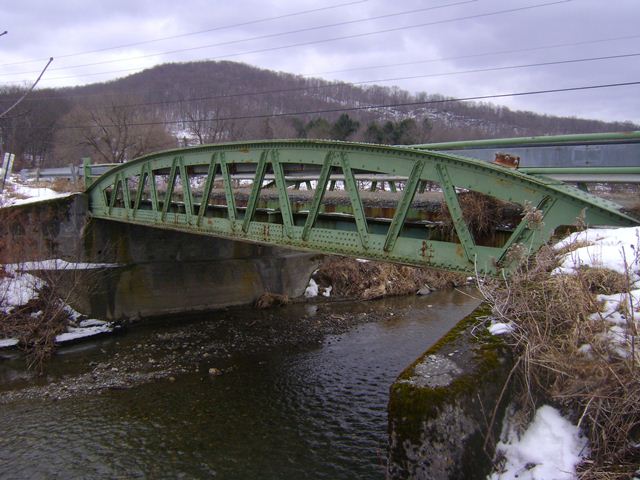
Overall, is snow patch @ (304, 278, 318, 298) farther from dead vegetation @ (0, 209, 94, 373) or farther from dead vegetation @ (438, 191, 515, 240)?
dead vegetation @ (438, 191, 515, 240)

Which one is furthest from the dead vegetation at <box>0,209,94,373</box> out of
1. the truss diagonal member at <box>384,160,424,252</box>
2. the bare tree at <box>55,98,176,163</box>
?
the bare tree at <box>55,98,176,163</box>

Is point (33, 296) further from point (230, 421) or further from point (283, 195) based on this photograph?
point (283, 195)

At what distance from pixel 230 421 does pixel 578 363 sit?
7000 mm

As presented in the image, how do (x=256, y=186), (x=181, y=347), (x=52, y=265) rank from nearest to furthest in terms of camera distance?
(x=256, y=186) → (x=181, y=347) → (x=52, y=265)

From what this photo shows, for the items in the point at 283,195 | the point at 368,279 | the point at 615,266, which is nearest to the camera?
the point at 615,266

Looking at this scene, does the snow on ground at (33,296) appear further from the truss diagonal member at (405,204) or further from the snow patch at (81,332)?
the truss diagonal member at (405,204)

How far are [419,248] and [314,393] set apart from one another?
5.05m

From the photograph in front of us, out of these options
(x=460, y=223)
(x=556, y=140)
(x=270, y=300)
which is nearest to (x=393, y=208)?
(x=460, y=223)

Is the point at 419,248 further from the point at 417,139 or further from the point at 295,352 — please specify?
the point at 417,139

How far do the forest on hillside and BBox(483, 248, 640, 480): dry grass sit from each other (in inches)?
323

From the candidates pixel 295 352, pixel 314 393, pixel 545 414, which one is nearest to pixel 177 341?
pixel 295 352

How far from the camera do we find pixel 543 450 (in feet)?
12.3

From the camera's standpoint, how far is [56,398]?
10.3 m

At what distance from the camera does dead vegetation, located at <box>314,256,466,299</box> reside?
66.2 feet
